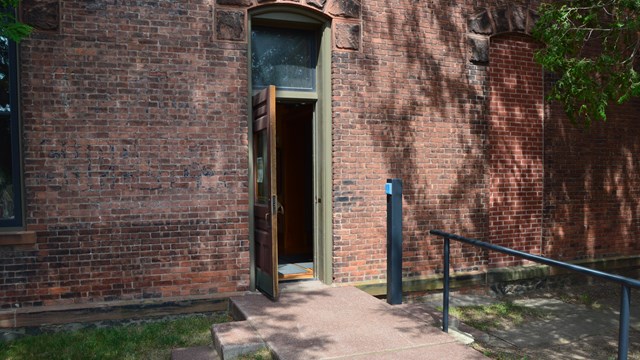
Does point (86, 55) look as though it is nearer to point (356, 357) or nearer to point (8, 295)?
point (8, 295)

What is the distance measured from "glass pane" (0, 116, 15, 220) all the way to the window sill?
0.85 feet

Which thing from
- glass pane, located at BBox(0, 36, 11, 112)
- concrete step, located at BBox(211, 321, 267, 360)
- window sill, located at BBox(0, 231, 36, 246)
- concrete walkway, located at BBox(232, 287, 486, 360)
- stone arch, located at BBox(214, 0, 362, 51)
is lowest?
concrete step, located at BBox(211, 321, 267, 360)

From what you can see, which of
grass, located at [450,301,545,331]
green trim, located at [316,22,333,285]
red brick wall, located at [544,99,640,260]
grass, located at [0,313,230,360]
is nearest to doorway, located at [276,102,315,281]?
green trim, located at [316,22,333,285]

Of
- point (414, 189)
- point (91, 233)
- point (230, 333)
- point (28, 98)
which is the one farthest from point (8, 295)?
point (414, 189)

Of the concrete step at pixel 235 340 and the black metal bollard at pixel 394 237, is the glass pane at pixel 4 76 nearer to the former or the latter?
the concrete step at pixel 235 340

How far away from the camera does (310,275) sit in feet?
22.8

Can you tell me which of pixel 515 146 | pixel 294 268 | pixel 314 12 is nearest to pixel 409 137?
pixel 515 146

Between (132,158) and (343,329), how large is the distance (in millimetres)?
3072

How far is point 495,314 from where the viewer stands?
6.77m

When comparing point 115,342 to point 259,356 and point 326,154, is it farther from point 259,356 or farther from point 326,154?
point 326,154

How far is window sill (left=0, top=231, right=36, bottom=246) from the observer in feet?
17.1

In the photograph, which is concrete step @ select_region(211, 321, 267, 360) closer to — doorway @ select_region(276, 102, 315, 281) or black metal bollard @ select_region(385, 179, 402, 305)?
black metal bollard @ select_region(385, 179, 402, 305)

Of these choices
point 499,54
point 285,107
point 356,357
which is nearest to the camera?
point 356,357

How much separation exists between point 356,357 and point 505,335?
2807mm
